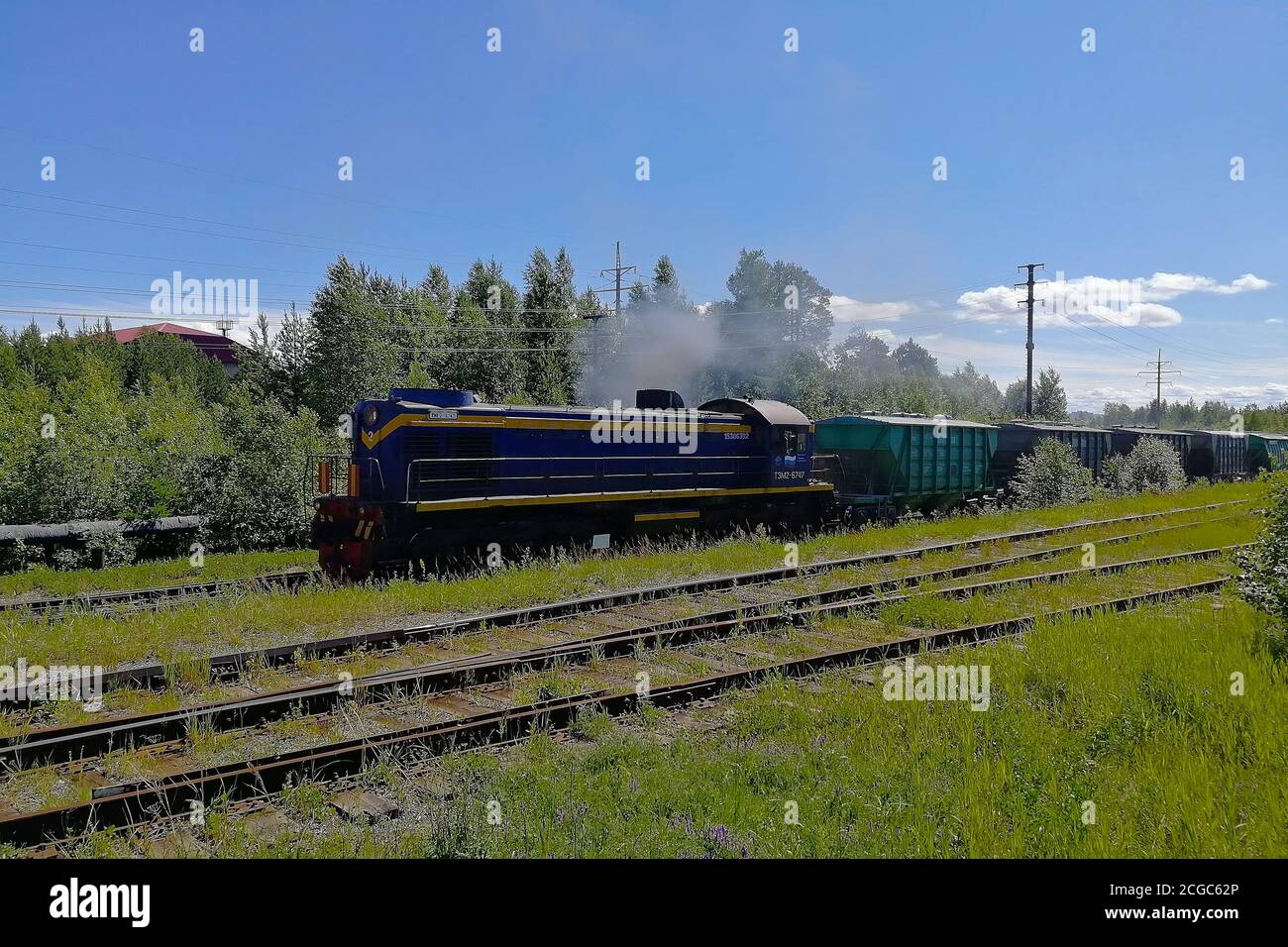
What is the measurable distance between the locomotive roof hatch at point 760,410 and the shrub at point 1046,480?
35.8 ft

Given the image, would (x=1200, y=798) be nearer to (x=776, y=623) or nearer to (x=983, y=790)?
(x=983, y=790)

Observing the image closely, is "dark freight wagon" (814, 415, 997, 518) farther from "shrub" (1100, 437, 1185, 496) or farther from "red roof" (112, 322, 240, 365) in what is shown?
"red roof" (112, 322, 240, 365)

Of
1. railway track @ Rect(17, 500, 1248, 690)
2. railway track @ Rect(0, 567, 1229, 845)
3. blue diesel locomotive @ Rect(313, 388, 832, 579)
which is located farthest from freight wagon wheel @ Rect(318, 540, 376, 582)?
railway track @ Rect(0, 567, 1229, 845)

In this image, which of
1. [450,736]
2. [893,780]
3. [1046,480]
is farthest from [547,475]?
[1046,480]

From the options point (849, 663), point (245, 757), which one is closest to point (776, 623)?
point (849, 663)

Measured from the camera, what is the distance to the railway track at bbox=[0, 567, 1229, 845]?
5.06m

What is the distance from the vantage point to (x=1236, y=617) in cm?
941

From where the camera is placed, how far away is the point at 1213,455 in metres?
38.6

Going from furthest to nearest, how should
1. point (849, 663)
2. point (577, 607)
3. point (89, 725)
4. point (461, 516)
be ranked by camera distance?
point (461, 516), point (577, 607), point (849, 663), point (89, 725)

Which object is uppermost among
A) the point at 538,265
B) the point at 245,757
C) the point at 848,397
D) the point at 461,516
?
the point at 538,265

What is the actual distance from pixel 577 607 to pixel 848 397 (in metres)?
38.3

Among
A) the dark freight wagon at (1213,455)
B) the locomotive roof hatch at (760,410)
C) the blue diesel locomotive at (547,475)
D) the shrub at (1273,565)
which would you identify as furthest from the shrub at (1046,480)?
the shrub at (1273,565)

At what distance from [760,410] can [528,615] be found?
10.1 meters
